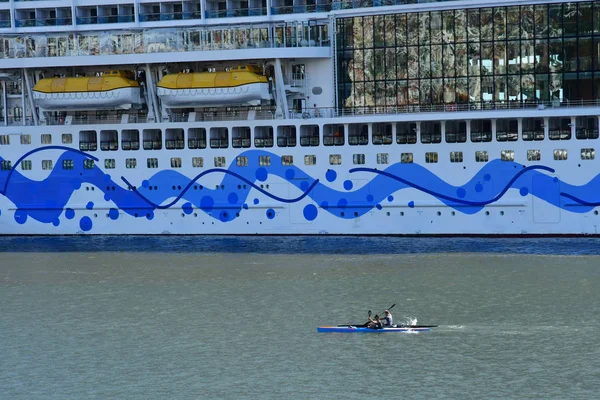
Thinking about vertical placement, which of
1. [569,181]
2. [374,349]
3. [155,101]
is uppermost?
[155,101]

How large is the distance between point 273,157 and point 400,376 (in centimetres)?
1975

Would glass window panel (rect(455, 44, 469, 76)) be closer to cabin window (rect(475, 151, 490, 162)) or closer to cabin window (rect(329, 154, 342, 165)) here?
cabin window (rect(475, 151, 490, 162))

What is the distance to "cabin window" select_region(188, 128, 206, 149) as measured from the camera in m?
46.4

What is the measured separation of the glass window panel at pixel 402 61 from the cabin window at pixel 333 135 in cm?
297

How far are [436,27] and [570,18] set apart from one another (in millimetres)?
4678

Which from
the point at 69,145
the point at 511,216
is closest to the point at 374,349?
the point at 511,216

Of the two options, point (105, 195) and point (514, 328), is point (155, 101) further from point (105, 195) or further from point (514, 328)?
point (514, 328)

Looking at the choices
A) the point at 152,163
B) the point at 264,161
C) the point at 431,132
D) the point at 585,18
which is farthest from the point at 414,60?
the point at 152,163

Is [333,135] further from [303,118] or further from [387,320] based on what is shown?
[387,320]

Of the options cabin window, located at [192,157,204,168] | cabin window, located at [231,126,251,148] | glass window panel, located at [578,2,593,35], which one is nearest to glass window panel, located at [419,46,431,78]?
glass window panel, located at [578,2,593,35]

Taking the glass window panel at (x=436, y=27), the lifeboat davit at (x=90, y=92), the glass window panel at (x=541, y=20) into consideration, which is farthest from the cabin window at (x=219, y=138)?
the glass window panel at (x=541, y=20)

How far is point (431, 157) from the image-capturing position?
44000mm

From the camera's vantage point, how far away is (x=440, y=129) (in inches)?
1741

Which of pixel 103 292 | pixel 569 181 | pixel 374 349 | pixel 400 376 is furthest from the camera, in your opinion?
pixel 569 181
